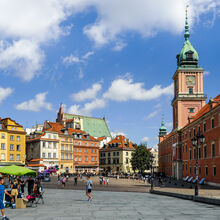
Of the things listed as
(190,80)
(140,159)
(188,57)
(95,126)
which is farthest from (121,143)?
(188,57)

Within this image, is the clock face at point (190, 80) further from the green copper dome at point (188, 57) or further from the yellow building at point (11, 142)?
the yellow building at point (11, 142)

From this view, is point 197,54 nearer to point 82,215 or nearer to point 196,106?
point 196,106

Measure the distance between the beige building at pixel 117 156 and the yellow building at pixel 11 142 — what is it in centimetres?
4213

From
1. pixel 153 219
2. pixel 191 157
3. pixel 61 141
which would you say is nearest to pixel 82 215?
pixel 153 219

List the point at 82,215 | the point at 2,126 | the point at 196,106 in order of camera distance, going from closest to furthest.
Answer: the point at 82,215, the point at 196,106, the point at 2,126

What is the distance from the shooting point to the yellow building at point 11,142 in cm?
7944

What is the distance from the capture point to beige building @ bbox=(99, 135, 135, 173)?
116938mm

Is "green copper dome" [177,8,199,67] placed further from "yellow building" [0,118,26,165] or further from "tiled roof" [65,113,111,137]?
"tiled roof" [65,113,111,137]

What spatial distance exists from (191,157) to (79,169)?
51.0 meters

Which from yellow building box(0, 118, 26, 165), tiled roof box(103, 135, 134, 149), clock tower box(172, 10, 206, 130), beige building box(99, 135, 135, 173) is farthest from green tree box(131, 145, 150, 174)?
yellow building box(0, 118, 26, 165)

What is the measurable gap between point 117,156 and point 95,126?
25116mm

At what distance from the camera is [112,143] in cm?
12206

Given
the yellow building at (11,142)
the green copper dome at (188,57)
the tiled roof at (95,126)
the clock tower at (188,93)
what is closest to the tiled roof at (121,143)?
the tiled roof at (95,126)

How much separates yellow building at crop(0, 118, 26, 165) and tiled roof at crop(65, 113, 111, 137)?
46461 millimetres
